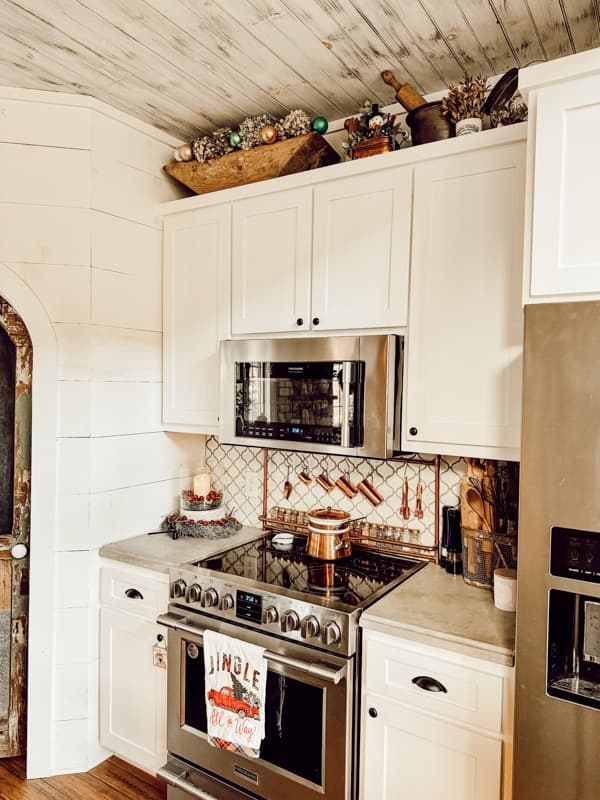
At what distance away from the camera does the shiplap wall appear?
2320 millimetres

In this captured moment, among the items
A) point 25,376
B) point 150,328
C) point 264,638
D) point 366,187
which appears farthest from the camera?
point 150,328

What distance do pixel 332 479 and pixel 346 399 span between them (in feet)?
1.92

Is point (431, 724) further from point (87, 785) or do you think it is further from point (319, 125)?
point (319, 125)

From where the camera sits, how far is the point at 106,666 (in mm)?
2428

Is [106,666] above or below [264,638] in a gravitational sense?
below

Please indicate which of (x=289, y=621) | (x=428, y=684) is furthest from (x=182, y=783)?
(x=428, y=684)

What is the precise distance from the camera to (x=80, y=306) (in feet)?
7.79

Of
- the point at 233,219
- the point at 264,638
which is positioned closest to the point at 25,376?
the point at 233,219

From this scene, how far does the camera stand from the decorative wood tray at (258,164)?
2295mm

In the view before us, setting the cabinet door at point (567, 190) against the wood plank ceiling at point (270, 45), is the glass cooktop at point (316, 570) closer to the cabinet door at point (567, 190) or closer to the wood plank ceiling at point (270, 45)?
the cabinet door at point (567, 190)

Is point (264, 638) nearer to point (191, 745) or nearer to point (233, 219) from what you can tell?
point (191, 745)

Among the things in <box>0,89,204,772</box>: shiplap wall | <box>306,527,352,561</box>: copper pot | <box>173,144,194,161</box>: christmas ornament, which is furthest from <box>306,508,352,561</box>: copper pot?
<box>173,144,194,161</box>: christmas ornament

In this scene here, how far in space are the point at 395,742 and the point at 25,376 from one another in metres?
1.97

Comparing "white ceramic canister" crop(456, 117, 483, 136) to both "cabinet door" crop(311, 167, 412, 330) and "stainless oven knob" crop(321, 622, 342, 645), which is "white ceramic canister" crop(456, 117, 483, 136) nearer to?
"cabinet door" crop(311, 167, 412, 330)
